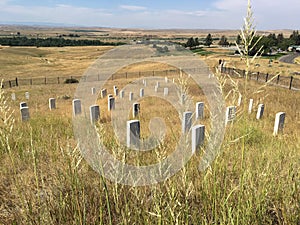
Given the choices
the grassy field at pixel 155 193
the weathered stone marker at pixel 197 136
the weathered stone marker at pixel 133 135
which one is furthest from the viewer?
the weathered stone marker at pixel 133 135

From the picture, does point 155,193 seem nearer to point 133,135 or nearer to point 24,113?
point 133,135

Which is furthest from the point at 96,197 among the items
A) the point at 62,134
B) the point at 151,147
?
the point at 62,134

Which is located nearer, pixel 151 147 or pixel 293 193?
pixel 293 193

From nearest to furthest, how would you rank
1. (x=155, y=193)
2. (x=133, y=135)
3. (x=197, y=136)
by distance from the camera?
(x=155, y=193) → (x=197, y=136) → (x=133, y=135)

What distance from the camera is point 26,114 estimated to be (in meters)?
8.58

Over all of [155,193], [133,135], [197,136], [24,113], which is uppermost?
[155,193]

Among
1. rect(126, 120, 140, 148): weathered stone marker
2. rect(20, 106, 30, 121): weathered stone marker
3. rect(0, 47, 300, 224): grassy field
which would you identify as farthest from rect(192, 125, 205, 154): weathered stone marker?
rect(20, 106, 30, 121): weathered stone marker

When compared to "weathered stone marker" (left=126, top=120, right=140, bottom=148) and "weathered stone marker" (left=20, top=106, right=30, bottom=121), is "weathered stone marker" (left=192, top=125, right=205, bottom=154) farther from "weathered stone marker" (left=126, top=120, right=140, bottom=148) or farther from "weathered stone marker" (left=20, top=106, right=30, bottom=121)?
→ "weathered stone marker" (left=20, top=106, right=30, bottom=121)

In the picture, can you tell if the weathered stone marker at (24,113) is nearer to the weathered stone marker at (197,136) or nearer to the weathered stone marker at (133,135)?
the weathered stone marker at (133,135)

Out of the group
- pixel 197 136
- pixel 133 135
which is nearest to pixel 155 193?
pixel 197 136

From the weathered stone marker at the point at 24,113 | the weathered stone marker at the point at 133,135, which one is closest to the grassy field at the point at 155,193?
the weathered stone marker at the point at 133,135

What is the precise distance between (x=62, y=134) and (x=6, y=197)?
3051 millimetres

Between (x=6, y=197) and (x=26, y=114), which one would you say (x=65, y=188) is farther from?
(x=26, y=114)

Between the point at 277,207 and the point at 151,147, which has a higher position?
the point at 277,207
